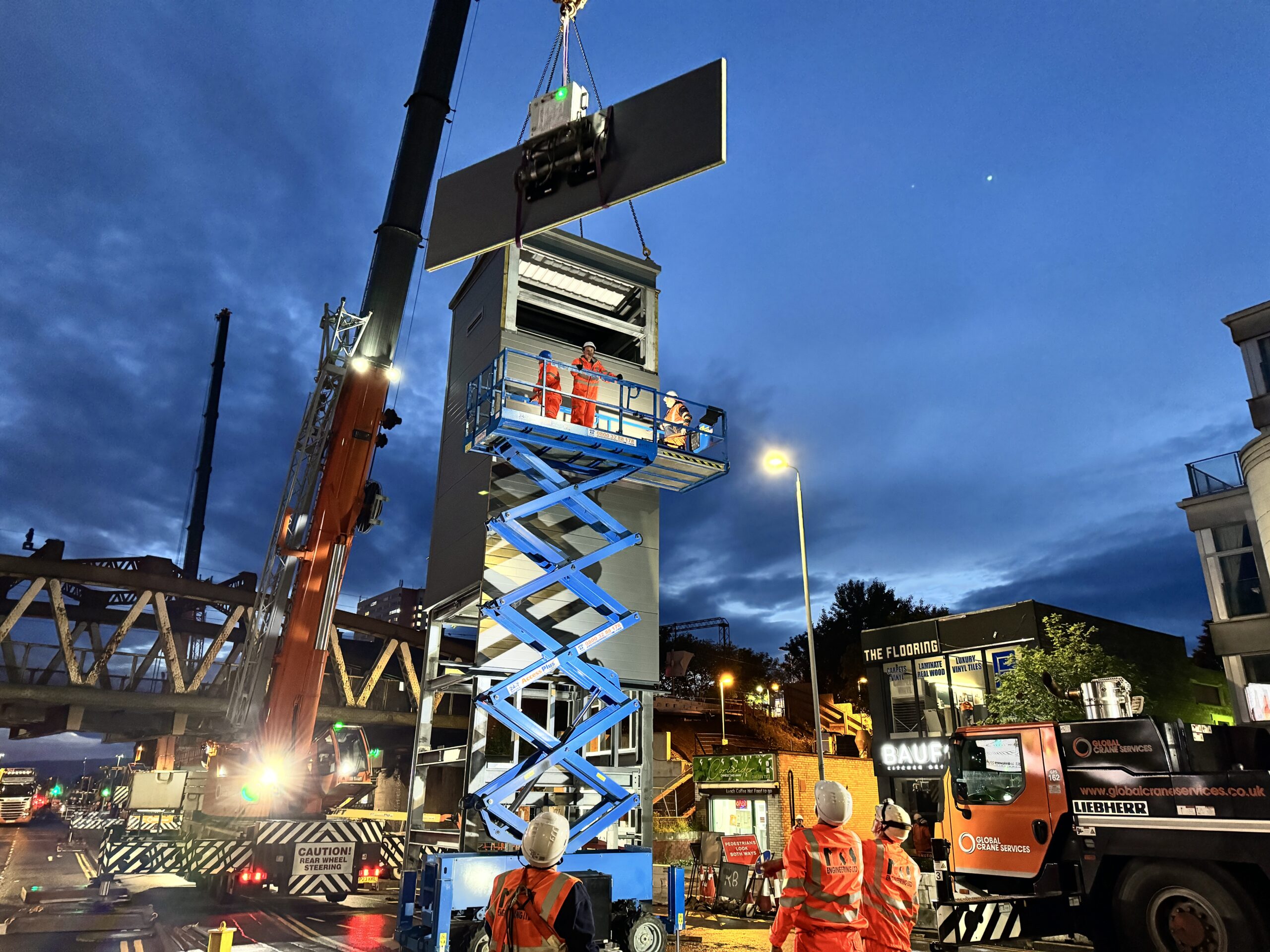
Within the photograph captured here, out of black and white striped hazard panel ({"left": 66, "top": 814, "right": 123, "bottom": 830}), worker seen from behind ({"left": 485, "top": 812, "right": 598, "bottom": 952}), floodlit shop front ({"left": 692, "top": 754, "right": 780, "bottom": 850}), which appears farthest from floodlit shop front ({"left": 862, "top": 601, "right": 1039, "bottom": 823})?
worker seen from behind ({"left": 485, "top": 812, "right": 598, "bottom": 952})

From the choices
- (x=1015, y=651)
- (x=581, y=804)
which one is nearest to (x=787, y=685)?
(x=1015, y=651)

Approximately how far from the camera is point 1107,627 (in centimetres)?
3222

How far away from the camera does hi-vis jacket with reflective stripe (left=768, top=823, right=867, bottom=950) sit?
575 centimetres

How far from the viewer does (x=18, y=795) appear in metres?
58.1

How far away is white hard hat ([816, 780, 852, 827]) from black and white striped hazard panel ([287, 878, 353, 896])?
15.0m

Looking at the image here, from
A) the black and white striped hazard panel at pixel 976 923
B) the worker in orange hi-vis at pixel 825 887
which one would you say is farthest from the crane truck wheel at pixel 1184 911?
the worker in orange hi-vis at pixel 825 887

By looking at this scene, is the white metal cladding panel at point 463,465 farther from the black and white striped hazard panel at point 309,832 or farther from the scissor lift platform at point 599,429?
the black and white striped hazard panel at point 309,832

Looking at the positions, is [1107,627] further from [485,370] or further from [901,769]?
[485,370]

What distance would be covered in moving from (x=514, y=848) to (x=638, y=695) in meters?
3.17

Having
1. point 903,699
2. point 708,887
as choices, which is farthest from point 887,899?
point 903,699

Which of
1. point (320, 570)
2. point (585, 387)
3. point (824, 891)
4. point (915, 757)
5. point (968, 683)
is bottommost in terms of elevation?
point (824, 891)

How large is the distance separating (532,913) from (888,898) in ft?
10.9

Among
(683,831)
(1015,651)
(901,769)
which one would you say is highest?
(1015,651)

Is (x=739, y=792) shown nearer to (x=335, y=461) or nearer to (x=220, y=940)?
(x=335, y=461)
